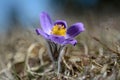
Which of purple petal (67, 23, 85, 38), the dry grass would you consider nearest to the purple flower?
purple petal (67, 23, 85, 38)

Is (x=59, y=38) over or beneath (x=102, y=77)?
over

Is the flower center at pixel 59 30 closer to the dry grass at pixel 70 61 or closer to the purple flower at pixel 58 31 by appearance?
the purple flower at pixel 58 31

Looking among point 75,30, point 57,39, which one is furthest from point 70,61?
point 57,39

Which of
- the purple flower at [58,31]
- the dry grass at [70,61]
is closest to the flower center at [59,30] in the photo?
the purple flower at [58,31]

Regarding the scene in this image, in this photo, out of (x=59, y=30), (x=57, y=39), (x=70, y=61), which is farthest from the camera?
(x=70, y=61)

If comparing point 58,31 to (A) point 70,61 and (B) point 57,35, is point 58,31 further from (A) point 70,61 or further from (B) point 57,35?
(A) point 70,61

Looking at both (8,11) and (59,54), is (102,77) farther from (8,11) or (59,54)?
(8,11)

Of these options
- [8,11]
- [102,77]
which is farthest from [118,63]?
[8,11]

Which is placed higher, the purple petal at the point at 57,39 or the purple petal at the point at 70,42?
the purple petal at the point at 57,39
